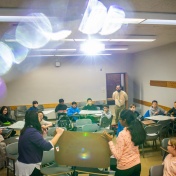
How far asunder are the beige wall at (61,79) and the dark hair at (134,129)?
7.48 metres

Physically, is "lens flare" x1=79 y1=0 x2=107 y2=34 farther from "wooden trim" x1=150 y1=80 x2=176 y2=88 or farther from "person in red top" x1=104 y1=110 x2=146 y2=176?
"wooden trim" x1=150 y1=80 x2=176 y2=88

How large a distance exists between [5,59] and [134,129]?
22.6 feet

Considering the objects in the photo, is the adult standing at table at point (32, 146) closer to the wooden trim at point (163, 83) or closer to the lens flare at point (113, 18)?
the lens flare at point (113, 18)

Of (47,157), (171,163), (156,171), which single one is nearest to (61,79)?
(47,157)

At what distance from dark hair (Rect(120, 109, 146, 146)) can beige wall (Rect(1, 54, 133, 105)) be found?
7480 millimetres

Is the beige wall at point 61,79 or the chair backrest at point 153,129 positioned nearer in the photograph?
the chair backrest at point 153,129

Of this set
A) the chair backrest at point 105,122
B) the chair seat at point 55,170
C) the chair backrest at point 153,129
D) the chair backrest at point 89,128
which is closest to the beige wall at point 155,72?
the chair backrest at point 153,129

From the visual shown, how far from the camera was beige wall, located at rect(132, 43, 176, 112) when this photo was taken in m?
7.13

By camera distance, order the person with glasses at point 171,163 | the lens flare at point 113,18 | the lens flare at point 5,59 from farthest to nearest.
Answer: the lens flare at point 5,59
the lens flare at point 113,18
the person with glasses at point 171,163

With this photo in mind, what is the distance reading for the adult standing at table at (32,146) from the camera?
7.74ft

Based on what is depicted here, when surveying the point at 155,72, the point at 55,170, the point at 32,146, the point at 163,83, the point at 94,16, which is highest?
the point at 94,16

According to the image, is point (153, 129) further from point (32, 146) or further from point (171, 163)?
point (32, 146)

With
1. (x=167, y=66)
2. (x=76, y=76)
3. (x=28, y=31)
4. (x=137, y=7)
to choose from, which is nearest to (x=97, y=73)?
(x=76, y=76)

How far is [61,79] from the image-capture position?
9.63 meters
